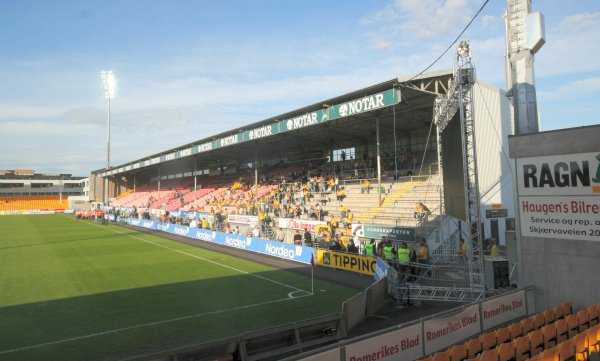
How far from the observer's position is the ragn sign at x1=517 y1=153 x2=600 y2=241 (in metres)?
10.8

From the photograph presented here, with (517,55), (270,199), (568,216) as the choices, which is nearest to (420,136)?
(270,199)

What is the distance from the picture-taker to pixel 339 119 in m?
28.8

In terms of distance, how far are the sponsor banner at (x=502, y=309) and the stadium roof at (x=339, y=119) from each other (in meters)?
10.4

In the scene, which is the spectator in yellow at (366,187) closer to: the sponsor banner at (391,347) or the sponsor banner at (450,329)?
the sponsor banner at (450,329)

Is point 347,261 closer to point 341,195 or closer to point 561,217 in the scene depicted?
point 561,217

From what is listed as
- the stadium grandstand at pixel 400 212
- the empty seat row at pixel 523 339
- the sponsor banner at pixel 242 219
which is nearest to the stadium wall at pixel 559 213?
the stadium grandstand at pixel 400 212

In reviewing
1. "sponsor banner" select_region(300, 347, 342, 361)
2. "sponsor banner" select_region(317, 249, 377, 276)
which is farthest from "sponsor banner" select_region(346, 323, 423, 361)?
"sponsor banner" select_region(317, 249, 377, 276)

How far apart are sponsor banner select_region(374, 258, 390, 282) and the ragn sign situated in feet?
15.0

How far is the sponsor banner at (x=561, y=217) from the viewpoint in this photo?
35.4 ft

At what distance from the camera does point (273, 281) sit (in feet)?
57.8

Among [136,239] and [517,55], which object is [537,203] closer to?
[517,55]

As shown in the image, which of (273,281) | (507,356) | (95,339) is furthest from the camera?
(273,281)

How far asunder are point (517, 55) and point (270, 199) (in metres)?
25.8

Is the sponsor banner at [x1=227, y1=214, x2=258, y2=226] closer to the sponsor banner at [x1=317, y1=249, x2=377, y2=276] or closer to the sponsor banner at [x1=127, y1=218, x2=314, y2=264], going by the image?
the sponsor banner at [x1=127, y1=218, x2=314, y2=264]
